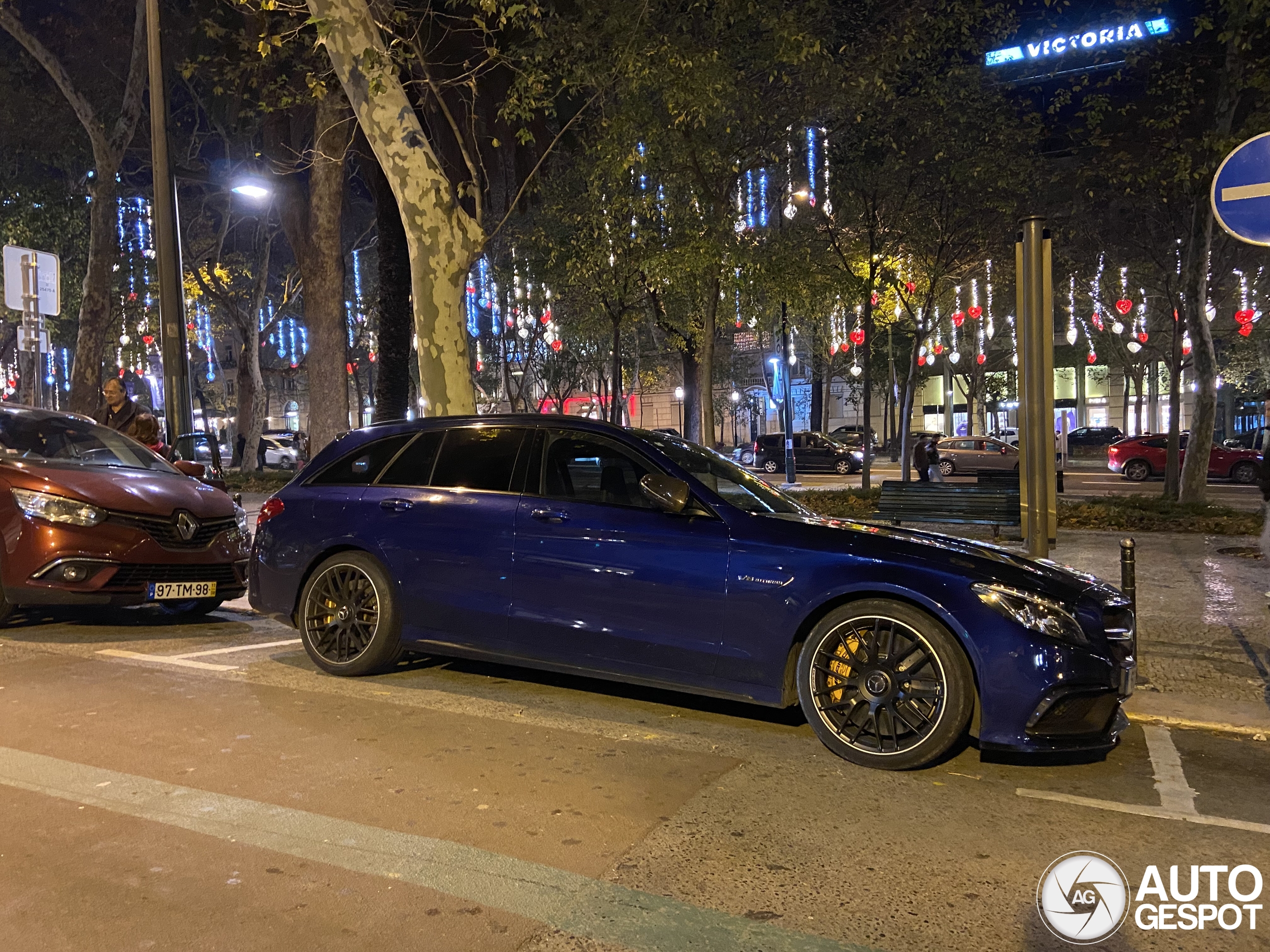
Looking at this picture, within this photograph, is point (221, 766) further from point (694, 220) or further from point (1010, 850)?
point (694, 220)

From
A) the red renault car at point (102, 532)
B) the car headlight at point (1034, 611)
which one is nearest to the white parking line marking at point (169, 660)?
the red renault car at point (102, 532)

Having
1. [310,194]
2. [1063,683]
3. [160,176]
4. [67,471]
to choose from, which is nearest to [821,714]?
[1063,683]

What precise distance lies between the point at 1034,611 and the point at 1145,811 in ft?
2.95

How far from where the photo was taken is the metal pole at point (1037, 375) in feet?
22.4

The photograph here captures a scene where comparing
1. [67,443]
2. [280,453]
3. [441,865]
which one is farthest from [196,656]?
[280,453]

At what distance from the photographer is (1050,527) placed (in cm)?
700

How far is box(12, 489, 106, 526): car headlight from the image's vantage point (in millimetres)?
7320

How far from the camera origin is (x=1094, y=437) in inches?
1740

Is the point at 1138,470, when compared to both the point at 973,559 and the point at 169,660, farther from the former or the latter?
the point at 169,660

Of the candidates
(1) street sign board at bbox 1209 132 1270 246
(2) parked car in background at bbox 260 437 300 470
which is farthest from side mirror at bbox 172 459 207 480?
(2) parked car in background at bbox 260 437 300 470

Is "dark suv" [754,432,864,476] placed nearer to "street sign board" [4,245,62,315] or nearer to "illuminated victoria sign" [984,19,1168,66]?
"illuminated victoria sign" [984,19,1168,66]

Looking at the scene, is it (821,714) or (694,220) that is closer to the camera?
(821,714)

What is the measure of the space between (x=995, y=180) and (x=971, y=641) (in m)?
15.9

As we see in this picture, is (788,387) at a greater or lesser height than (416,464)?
greater
